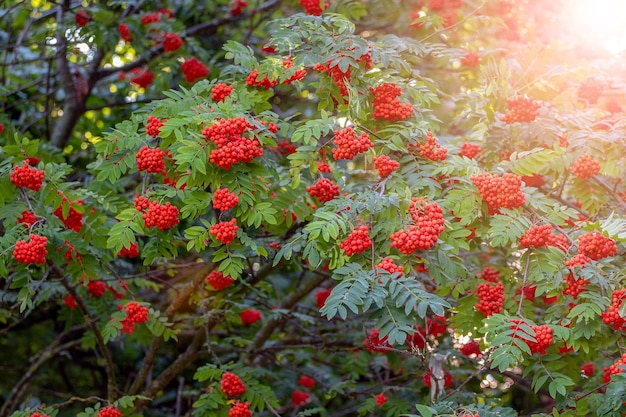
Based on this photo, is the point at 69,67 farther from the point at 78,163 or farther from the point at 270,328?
the point at 270,328

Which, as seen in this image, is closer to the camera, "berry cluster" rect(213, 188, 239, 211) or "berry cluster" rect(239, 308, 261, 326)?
"berry cluster" rect(213, 188, 239, 211)

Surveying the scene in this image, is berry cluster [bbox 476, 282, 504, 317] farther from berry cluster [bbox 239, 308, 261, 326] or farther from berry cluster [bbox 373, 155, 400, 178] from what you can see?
berry cluster [bbox 239, 308, 261, 326]

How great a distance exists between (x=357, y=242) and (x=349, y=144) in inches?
20.6

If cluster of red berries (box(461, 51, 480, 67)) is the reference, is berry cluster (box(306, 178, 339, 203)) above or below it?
below

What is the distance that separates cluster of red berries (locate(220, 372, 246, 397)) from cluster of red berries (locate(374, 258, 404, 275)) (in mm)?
1716

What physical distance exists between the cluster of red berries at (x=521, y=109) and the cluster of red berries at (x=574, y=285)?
106cm

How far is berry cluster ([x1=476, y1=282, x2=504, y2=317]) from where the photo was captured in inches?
149

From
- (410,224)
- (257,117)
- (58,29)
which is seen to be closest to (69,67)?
(58,29)

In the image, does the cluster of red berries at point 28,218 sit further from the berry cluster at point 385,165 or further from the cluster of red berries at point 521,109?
the cluster of red berries at point 521,109

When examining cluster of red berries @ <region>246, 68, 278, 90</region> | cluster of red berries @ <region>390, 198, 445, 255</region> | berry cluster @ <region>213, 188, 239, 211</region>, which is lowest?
berry cluster @ <region>213, 188, 239, 211</region>

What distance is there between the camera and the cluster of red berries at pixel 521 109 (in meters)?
A: 4.13

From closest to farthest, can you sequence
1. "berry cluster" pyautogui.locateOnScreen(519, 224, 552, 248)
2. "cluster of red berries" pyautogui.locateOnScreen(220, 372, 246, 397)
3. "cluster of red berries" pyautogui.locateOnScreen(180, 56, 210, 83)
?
"berry cluster" pyautogui.locateOnScreen(519, 224, 552, 248) → "cluster of red berries" pyautogui.locateOnScreen(220, 372, 246, 397) → "cluster of red berries" pyautogui.locateOnScreen(180, 56, 210, 83)

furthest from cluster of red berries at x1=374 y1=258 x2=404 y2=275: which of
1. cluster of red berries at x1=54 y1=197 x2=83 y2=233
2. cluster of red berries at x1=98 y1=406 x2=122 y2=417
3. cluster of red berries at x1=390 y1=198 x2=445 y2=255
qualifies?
cluster of red berries at x1=98 y1=406 x2=122 y2=417

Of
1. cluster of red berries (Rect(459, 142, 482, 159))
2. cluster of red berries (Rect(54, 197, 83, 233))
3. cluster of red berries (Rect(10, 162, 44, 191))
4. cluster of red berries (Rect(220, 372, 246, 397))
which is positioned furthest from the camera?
cluster of red berries (Rect(220, 372, 246, 397))
